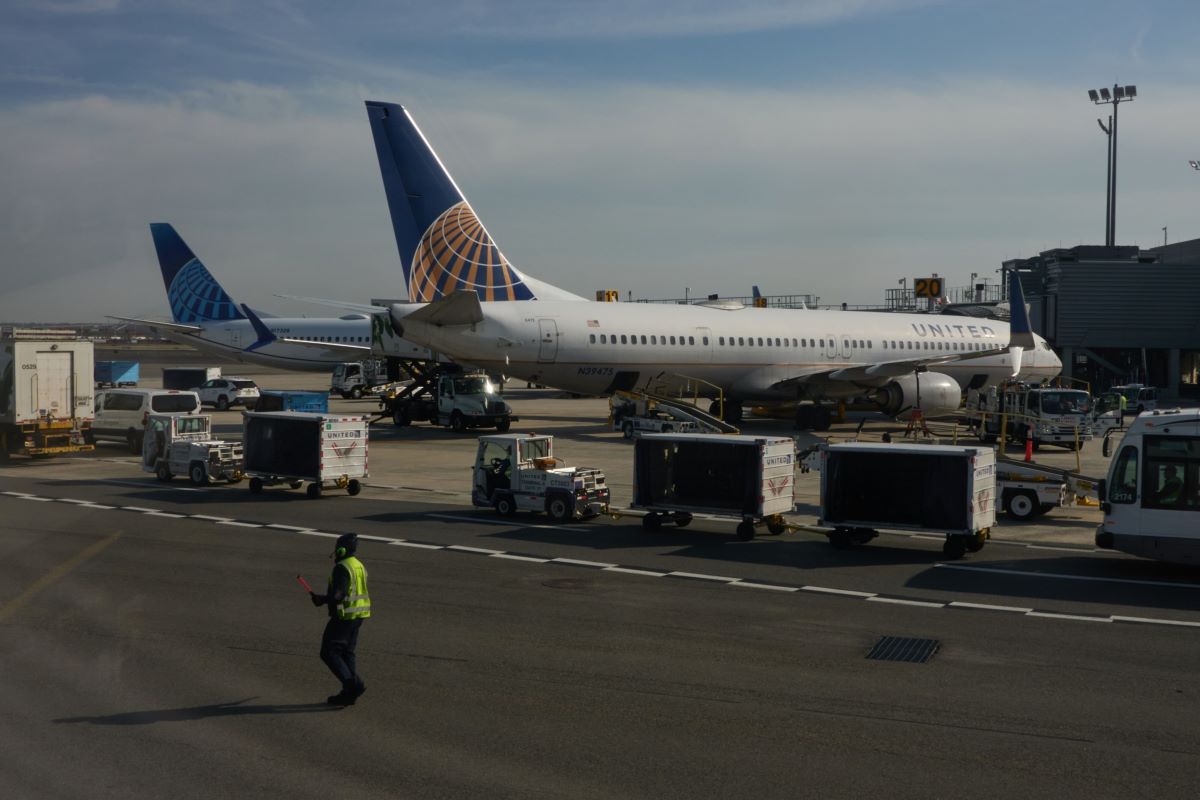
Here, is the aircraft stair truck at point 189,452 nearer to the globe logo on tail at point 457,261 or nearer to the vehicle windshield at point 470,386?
the globe logo on tail at point 457,261

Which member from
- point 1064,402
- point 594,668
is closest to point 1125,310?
point 1064,402

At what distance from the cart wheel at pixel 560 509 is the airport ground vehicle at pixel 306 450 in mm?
6476

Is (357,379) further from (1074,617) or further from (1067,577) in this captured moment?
(1074,617)

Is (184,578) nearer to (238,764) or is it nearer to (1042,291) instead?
(238,764)

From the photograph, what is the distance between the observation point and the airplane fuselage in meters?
44.2

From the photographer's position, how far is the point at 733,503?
81.9ft

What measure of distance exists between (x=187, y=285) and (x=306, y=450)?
5497cm

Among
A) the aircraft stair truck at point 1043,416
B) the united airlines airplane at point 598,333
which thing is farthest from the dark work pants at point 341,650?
the aircraft stair truck at point 1043,416

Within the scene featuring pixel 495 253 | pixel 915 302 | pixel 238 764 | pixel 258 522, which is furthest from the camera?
pixel 915 302

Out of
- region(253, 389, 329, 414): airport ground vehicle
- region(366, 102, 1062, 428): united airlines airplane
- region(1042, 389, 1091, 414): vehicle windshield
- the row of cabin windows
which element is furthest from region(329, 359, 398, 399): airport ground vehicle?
region(1042, 389, 1091, 414): vehicle windshield

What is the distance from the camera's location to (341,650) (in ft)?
42.5

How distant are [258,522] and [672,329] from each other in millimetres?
24868

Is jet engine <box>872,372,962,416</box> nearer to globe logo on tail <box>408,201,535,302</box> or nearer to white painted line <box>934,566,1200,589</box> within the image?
globe logo on tail <box>408,201,535,302</box>

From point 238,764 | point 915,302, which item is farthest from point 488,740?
point 915,302
